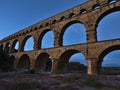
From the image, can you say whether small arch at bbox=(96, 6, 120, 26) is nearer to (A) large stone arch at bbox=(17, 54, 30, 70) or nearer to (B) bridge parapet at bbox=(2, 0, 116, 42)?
(B) bridge parapet at bbox=(2, 0, 116, 42)

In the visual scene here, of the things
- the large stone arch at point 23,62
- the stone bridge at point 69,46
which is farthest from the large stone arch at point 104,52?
the large stone arch at point 23,62

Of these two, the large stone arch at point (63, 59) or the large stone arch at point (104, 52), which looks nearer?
the large stone arch at point (104, 52)

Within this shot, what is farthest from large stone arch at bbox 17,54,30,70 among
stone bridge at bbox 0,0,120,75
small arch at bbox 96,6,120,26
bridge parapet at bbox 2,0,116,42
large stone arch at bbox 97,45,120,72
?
large stone arch at bbox 97,45,120,72

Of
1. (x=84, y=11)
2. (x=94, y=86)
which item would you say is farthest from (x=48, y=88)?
(x=84, y=11)

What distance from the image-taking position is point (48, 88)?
353 inches

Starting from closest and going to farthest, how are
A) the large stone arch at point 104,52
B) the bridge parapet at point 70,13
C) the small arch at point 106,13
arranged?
the large stone arch at point 104,52, the small arch at point 106,13, the bridge parapet at point 70,13

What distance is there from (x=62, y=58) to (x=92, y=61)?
5629 mm

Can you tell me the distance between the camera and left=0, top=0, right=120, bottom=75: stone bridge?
20.4 m

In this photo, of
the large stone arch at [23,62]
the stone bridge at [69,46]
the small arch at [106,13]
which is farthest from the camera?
the large stone arch at [23,62]

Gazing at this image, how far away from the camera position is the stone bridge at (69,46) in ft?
66.9

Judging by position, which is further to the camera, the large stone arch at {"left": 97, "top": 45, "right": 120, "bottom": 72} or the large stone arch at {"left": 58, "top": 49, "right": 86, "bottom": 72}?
the large stone arch at {"left": 58, "top": 49, "right": 86, "bottom": 72}

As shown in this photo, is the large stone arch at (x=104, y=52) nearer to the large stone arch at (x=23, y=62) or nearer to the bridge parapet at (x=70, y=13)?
the bridge parapet at (x=70, y=13)

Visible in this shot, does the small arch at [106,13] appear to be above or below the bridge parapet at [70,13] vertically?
below

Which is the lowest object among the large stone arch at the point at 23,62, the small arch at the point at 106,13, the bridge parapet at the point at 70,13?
the large stone arch at the point at 23,62
